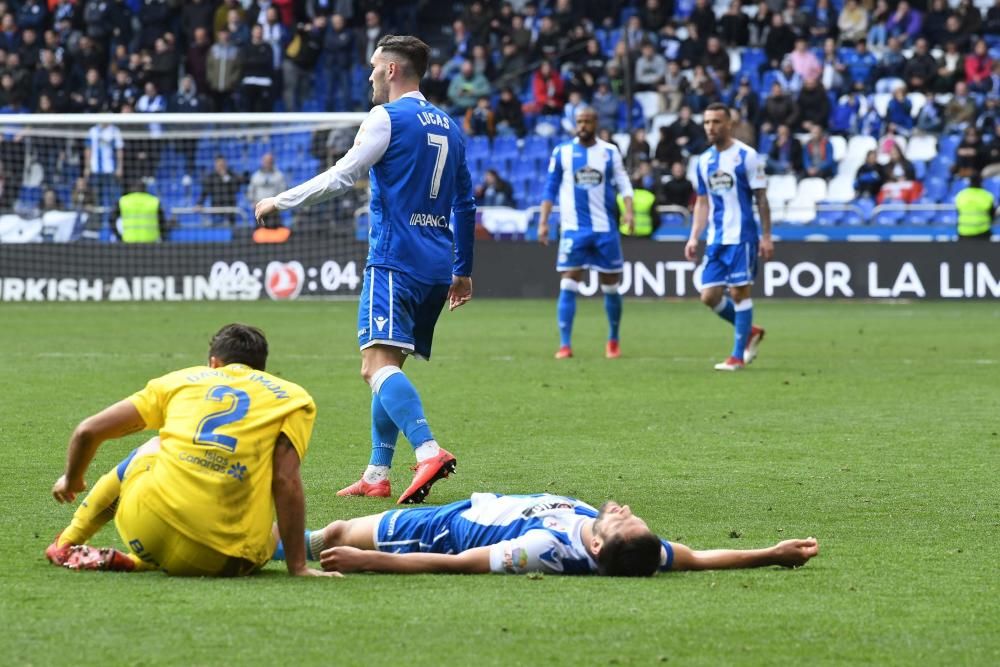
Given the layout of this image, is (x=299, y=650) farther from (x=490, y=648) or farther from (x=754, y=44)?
(x=754, y=44)

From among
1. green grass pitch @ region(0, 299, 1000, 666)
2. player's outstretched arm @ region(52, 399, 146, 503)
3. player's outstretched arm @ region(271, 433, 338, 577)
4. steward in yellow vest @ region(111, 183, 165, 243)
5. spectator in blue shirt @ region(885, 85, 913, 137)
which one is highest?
spectator in blue shirt @ region(885, 85, 913, 137)

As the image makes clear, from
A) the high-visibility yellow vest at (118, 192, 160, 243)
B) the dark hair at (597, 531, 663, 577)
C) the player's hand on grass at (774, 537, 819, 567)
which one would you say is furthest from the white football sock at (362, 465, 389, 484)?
the high-visibility yellow vest at (118, 192, 160, 243)

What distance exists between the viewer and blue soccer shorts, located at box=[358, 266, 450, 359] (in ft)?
25.4

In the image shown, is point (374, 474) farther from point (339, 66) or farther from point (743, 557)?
A: point (339, 66)

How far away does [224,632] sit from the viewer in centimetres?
484

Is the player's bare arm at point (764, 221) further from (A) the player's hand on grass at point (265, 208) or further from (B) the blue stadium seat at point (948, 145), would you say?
(B) the blue stadium seat at point (948, 145)

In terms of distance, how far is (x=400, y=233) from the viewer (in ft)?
25.6

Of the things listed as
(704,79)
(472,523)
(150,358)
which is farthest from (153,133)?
(472,523)

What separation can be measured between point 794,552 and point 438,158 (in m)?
2.87

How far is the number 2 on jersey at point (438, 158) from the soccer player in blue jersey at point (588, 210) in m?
8.48

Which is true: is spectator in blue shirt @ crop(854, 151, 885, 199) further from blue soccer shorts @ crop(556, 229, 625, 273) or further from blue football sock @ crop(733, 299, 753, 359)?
blue football sock @ crop(733, 299, 753, 359)

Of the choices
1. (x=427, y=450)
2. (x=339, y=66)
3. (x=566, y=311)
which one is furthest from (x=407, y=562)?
(x=339, y=66)

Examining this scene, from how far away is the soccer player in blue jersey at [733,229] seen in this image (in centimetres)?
1498

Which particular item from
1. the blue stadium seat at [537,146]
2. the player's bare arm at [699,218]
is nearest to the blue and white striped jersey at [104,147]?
the blue stadium seat at [537,146]
